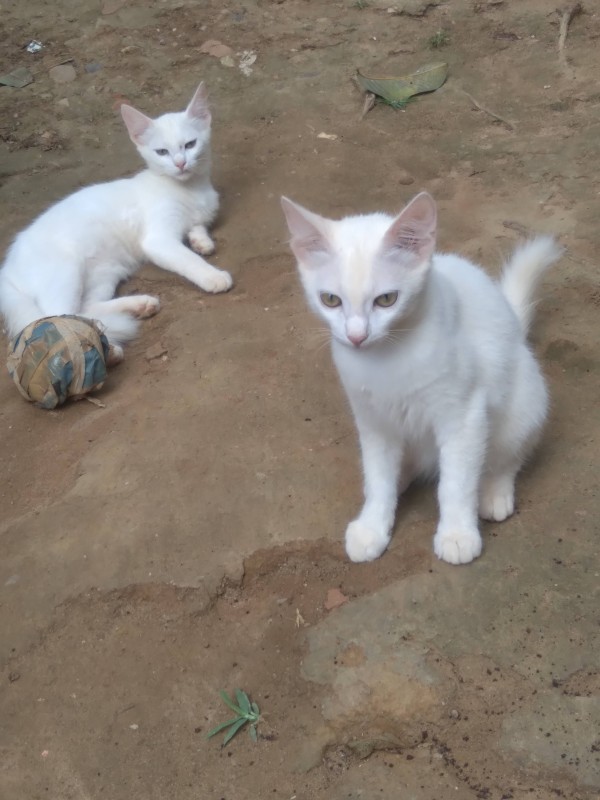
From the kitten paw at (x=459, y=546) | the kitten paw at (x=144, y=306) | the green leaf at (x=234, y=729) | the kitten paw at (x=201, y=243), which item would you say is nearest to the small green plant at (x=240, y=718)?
the green leaf at (x=234, y=729)

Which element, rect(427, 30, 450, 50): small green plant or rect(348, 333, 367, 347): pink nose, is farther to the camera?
rect(427, 30, 450, 50): small green plant

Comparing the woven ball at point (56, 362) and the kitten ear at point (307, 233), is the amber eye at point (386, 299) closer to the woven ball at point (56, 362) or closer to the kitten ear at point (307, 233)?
the kitten ear at point (307, 233)

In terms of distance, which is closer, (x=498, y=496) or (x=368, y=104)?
(x=498, y=496)

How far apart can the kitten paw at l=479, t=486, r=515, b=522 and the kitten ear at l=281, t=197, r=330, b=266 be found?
0.95m

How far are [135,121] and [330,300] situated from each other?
2.90 metres

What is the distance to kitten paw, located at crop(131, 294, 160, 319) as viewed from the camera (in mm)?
4016

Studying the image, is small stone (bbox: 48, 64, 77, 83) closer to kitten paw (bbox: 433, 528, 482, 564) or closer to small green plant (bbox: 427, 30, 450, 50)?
small green plant (bbox: 427, 30, 450, 50)

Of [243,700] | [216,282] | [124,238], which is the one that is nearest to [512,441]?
[243,700]

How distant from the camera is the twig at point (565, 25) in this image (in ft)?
17.6

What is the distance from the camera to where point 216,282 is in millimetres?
4070

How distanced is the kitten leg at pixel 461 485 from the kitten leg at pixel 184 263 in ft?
6.59

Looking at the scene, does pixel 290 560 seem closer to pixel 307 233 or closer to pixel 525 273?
pixel 307 233

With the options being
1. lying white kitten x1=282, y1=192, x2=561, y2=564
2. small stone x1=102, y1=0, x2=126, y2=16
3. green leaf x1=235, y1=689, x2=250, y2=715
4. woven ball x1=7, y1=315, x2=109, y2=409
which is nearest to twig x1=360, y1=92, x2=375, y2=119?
small stone x1=102, y1=0, x2=126, y2=16

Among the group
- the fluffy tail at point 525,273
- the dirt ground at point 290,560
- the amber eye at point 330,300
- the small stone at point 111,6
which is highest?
the amber eye at point 330,300
